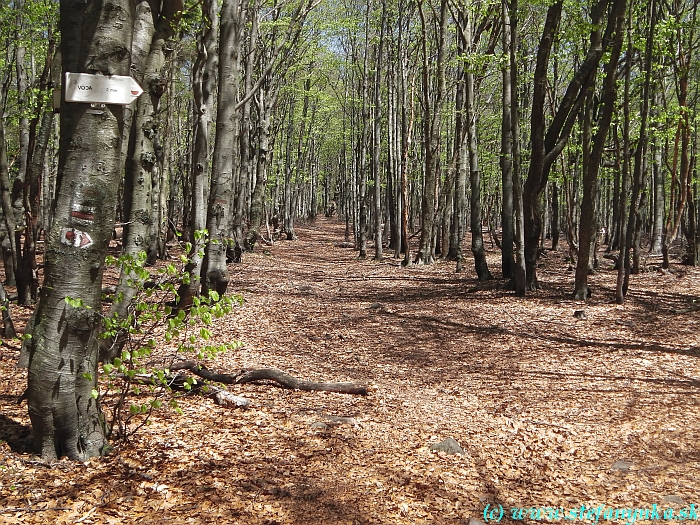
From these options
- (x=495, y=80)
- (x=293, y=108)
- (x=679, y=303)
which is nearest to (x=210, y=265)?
(x=679, y=303)

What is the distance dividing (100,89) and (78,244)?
98 centimetres

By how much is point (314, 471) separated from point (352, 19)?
20870 mm

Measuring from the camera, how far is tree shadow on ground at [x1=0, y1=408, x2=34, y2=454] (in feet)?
12.0

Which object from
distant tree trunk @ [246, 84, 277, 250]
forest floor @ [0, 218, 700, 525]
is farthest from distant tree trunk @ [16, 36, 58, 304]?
distant tree trunk @ [246, 84, 277, 250]

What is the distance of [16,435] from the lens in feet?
12.7

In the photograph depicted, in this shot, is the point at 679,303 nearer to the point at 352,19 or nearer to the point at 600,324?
the point at 600,324

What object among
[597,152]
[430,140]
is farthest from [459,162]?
[597,152]

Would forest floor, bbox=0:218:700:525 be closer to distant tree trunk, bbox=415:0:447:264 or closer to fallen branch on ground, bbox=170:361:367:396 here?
fallen branch on ground, bbox=170:361:367:396

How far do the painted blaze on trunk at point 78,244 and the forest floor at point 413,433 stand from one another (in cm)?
40

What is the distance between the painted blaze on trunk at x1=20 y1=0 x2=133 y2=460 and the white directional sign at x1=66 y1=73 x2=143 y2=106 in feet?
0.19

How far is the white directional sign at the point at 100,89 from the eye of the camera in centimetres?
330

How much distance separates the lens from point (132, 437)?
166 inches

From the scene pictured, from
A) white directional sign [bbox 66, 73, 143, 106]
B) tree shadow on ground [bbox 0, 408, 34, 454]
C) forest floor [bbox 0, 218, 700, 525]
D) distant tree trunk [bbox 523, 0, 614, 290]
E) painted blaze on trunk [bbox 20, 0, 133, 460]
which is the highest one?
distant tree trunk [bbox 523, 0, 614, 290]

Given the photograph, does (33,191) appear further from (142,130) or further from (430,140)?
(430,140)
